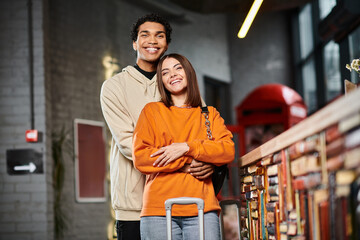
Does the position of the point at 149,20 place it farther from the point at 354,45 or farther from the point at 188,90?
the point at 354,45

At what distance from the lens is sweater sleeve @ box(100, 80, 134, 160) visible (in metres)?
2.39

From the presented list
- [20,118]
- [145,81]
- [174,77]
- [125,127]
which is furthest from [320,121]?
[20,118]

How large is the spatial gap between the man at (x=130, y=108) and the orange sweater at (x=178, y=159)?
24 centimetres

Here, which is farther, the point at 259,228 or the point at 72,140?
the point at 72,140

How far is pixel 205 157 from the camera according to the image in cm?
210

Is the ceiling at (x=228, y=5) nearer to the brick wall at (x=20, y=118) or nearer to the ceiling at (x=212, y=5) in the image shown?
the ceiling at (x=212, y=5)

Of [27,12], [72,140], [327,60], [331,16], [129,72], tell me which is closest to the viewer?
[129,72]

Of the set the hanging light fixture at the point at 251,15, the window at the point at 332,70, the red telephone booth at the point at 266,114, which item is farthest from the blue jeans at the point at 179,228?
the window at the point at 332,70

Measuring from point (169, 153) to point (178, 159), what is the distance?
0.05m

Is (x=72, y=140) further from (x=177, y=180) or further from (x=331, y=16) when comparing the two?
(x=177, y=180)

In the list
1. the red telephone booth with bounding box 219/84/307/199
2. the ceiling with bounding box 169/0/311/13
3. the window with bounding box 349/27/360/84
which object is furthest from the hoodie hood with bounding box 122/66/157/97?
the red telephone booth with bounding box 219/84/307/199

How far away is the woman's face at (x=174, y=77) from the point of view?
2285 millimetres

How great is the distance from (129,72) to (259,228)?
1.04m

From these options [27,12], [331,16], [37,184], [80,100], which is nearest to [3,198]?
[37,184]
